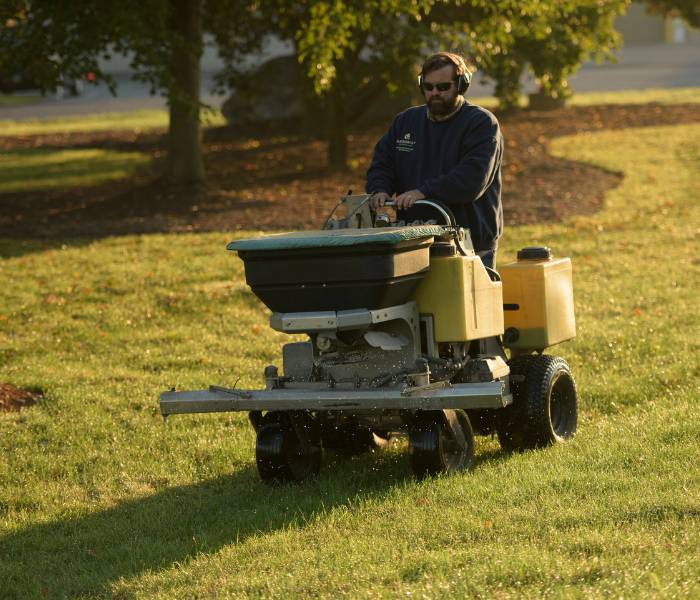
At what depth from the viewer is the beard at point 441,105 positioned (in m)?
7.20

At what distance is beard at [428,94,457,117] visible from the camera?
720 centimetres

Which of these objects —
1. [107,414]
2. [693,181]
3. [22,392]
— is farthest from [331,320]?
[693,181]

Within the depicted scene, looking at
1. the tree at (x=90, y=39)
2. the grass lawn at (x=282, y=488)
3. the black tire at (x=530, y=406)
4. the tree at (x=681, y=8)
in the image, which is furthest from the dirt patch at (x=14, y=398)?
the tree at (x=681, y=8)

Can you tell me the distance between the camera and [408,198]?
7000mm

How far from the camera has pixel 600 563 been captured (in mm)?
5301

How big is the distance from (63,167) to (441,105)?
60.2 ft

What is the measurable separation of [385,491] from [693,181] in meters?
14.2

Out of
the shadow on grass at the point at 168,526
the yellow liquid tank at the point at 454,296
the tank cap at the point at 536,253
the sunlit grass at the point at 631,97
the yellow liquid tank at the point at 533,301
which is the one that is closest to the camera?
the shadow on grass at the point at 168,526

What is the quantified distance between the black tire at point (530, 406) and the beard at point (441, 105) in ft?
4.68

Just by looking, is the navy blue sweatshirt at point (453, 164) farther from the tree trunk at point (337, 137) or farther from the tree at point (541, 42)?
the tree trunk at point (337, 137)

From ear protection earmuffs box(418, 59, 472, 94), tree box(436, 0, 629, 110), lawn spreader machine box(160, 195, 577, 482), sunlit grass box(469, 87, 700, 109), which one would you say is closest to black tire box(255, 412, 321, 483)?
lawn spreader machine box(160, 195, 577, 482)

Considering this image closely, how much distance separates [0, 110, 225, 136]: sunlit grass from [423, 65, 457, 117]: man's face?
24.1 metres

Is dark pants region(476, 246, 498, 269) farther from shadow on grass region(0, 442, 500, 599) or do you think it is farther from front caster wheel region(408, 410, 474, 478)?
shadow on grass region(0, 442, 500, 599)

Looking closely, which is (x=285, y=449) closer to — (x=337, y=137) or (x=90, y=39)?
(x=90, y=39)
